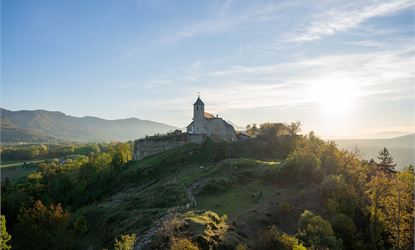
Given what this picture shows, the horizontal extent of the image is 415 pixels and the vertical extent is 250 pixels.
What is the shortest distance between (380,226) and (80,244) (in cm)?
4320

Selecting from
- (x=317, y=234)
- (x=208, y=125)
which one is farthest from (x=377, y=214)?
(x=208, y=125)

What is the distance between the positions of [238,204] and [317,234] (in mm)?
13542

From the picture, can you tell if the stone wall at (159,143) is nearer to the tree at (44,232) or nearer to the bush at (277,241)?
the tree at (44,232)

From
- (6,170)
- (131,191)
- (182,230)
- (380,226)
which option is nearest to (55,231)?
(131,191)

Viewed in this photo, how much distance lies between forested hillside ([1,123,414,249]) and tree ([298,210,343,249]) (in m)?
0.10

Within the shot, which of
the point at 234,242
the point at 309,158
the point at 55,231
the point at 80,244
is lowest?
the point at 80,244

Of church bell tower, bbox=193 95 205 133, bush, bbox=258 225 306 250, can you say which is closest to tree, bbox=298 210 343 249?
bush, bbox=258 225 306 250

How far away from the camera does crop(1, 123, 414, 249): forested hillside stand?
34.7 m

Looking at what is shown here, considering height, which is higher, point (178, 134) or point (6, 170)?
point (178, 134)

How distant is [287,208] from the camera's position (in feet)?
148

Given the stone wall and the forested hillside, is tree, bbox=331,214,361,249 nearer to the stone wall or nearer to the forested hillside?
the forested hillside

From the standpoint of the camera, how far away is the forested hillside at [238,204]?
3469cm

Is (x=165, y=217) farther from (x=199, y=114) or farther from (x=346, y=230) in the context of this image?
(x=199, y=114)

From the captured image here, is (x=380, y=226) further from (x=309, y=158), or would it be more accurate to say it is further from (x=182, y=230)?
(x=182, y=230)
